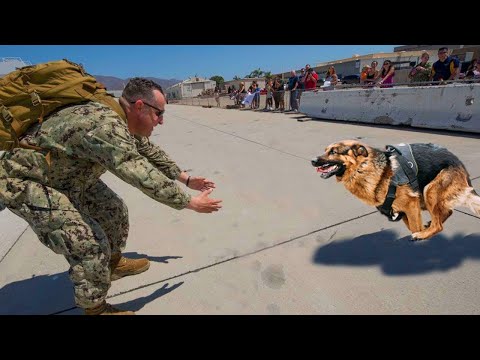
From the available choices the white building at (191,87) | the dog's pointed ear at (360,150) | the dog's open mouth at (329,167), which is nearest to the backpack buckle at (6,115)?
the dog's open mouth at (329,167)

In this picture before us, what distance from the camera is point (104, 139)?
4.70ft

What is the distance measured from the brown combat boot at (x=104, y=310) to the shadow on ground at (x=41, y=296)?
11 cm

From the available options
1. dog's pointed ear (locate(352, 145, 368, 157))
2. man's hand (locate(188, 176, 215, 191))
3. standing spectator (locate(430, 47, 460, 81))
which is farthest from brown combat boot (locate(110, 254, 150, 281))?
standing spectator (locate(430, 47, 460, 81))

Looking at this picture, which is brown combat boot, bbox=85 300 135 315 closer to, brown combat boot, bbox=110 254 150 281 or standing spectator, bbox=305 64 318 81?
brown combat boot, bbox=110 254 150 281

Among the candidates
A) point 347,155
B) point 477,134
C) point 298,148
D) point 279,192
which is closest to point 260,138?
point 298,148

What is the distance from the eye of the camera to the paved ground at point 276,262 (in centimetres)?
181

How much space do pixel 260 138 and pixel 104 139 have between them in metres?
5.69

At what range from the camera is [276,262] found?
2.22 meters

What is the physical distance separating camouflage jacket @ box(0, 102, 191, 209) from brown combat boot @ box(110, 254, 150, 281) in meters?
A: 0.78

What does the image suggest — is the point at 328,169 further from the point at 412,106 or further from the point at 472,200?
the point at 412,106

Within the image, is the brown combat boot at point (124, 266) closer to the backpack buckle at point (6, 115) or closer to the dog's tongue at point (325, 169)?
the backpack buckle at point (6, 115)

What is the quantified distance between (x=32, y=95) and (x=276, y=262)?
1.89 meters

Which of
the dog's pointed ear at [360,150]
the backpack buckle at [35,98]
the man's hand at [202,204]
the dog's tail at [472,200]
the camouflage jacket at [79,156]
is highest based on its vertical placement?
the backpack buckle at [35,98]

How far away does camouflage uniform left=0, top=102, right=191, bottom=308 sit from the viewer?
→ 1.46 meters
